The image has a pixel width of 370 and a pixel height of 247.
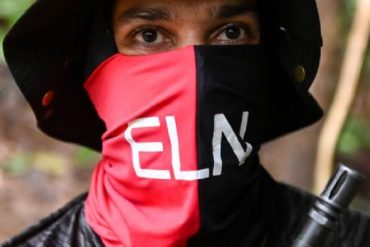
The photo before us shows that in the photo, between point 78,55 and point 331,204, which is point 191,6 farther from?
point 331,204

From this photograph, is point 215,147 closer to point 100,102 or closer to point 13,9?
point 100,102

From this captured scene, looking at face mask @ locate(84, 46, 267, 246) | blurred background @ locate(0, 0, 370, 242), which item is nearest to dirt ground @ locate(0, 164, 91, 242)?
blurred background @ locate(0, 0, 370, 242)

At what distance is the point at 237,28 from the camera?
2.39 m

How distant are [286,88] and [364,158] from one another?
275cm

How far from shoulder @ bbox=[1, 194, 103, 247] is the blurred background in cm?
143

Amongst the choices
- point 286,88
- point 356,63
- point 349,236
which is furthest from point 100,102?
point 356,63

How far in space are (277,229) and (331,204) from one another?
411 mm

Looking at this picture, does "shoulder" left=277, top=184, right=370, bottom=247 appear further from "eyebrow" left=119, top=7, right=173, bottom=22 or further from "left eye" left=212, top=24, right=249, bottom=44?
"eyebrow" left=119, top=7, right=173, bottom=22

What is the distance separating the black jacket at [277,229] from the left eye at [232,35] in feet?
1.57

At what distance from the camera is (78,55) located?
253cm

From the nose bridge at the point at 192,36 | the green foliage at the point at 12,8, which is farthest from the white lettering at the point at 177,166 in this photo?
the green foliage at the point at 12,8

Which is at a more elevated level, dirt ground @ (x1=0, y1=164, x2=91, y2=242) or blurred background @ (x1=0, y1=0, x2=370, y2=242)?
blurred background @ (x1=0, y1=0, x2=370, y2=242)

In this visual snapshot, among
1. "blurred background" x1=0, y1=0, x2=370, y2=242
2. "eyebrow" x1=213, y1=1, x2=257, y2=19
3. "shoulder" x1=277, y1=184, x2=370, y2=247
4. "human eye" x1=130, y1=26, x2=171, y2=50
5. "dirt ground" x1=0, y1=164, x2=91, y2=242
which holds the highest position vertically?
"eyebrow" x1=213, y1=1, x2=257, y2=19

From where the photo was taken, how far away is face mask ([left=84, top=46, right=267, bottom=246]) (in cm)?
222
